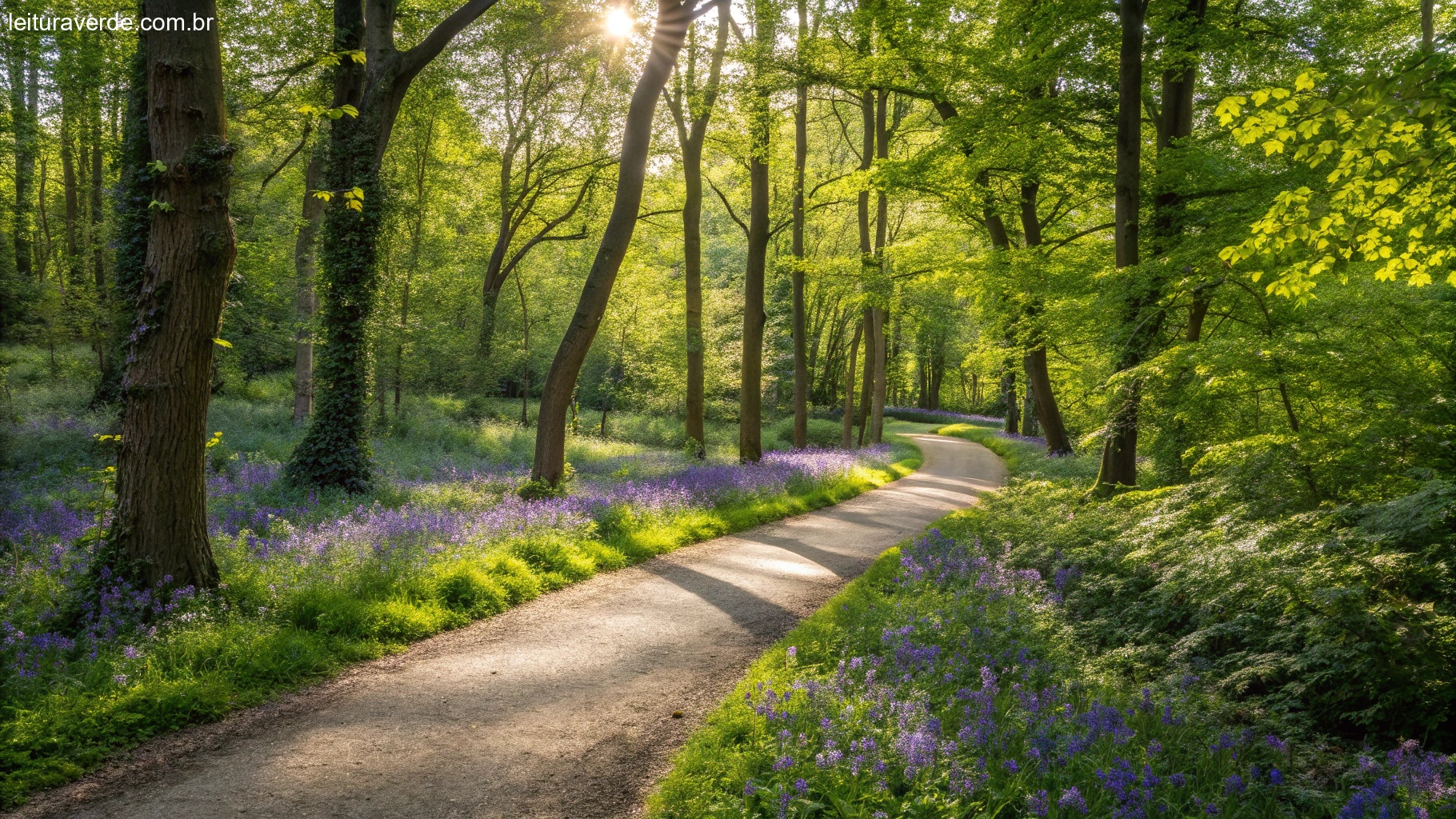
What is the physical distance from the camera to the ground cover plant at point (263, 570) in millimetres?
4461

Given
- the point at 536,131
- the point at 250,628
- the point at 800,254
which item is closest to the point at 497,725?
the point at 250,628

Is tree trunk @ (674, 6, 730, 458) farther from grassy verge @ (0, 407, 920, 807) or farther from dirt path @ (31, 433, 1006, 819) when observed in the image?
dirt path @ (31, 433, 1006, 819)

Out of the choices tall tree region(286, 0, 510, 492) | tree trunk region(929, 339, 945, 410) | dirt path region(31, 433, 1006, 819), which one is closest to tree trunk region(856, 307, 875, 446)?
tall tree region(286, 0, 510, 492)

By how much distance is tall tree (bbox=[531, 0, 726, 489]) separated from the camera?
36.3 ft

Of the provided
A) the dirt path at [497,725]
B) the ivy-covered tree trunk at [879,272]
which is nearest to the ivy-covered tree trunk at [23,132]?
the dirt path at [497,725]

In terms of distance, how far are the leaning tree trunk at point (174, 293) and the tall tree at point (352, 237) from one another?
5.63m

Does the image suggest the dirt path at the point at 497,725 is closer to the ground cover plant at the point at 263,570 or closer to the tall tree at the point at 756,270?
the ground cover plant at the point at 263,570

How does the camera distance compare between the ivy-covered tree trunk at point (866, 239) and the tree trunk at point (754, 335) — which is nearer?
the tree trunk at point (754, 335)

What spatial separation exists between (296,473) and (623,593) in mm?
6464

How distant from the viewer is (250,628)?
544cm

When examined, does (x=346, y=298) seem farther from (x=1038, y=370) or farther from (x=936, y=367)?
(x=936, y=367)

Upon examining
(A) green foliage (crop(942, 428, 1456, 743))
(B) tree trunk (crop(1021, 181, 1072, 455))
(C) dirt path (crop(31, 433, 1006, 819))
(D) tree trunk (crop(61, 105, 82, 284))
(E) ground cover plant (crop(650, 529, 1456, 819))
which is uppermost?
(D) tree trunk (crop(61, 105, 82, 284))

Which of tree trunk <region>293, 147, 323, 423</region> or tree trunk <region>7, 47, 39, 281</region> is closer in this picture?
tree trunk <region>7, 47, 39, 281</region>

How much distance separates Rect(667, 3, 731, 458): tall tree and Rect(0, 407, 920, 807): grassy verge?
862 centimetres
